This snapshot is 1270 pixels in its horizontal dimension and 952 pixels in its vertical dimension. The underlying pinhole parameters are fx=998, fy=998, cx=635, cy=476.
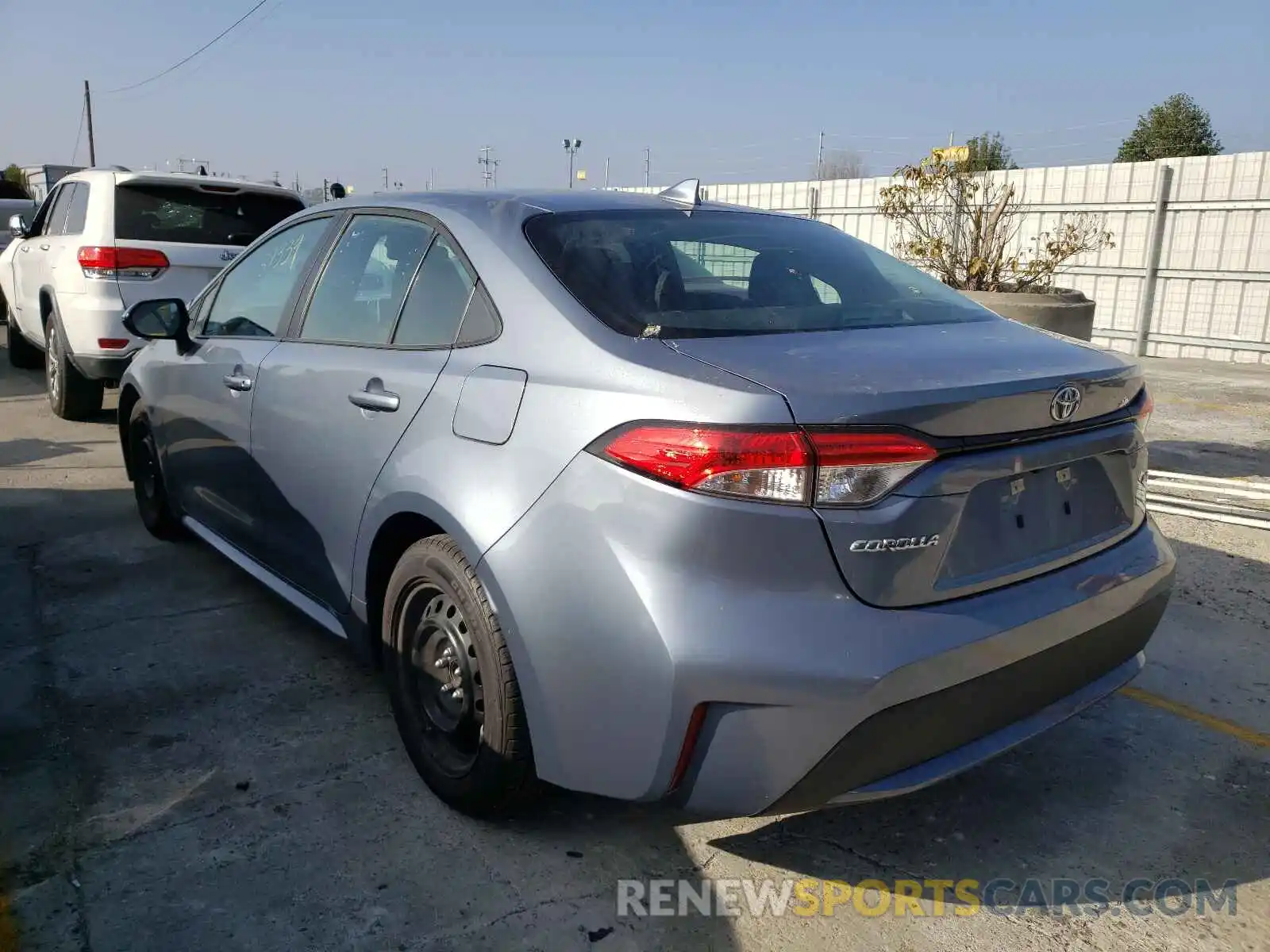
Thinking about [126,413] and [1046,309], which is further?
[1046,309]

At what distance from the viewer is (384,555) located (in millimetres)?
2850

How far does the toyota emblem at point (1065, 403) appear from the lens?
225cm

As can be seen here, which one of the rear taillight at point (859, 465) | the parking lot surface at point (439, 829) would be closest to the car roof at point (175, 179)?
the parking lot surface at point (439, 829)

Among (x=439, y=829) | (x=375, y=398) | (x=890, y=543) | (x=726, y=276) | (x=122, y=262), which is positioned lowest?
(x=439, y=829)

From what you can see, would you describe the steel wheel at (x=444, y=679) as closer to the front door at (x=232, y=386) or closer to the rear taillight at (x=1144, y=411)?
the front door at (x=232, y=386)

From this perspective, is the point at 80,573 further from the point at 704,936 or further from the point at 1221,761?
the point at 1221,761

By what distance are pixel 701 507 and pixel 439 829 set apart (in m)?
1.24

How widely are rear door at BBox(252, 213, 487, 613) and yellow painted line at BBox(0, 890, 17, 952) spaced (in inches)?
44.0

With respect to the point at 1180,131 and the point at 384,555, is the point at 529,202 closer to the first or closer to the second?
the point at 384,555

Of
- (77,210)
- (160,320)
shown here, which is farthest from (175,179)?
(160,320)

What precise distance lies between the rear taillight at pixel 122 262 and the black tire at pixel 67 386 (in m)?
0.72

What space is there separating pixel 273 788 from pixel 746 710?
150cm

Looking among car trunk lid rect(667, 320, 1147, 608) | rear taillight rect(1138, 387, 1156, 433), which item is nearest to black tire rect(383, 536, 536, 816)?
car trunk lid rect(667, 320, 1147, 608)

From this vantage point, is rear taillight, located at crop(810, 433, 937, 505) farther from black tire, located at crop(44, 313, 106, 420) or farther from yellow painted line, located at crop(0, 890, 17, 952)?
black tire, located at crop(44, 313, 106, 420)
